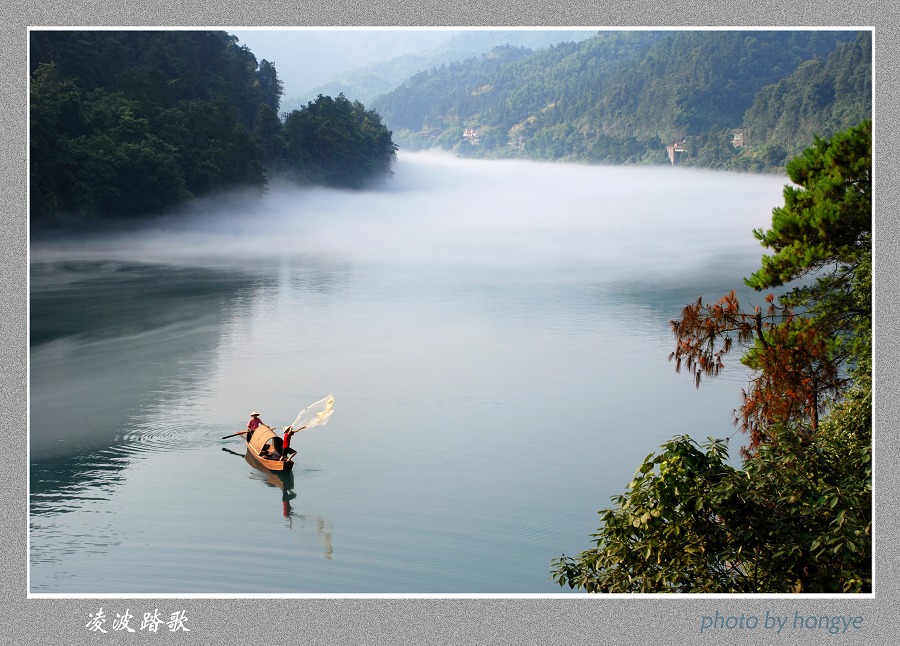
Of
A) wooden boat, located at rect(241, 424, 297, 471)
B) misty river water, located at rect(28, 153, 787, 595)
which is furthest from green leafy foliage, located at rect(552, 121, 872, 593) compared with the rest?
wooden boat, located at rect(241, 424, 297, 471)

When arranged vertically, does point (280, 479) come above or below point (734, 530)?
below

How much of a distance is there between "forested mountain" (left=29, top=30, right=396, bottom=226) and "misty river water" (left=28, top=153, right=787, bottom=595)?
1.26 ft

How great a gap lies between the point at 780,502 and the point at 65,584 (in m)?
2.82

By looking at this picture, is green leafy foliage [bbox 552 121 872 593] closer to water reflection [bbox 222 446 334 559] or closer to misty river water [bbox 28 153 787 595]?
misty river water [bbox 28 153 787 595]

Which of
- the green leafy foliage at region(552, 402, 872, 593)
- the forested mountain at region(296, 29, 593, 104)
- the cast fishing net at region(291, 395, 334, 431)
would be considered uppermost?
the forested mountain at region(296, 29, 593, 104)

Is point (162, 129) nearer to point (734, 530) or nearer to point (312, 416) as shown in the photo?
point (312, 416)

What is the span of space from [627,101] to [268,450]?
859 centimetres

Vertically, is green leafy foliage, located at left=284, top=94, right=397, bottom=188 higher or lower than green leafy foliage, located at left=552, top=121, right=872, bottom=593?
higher

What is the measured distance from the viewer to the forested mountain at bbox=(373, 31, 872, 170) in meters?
10.3

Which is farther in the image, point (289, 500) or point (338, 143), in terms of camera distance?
point (338, 143)

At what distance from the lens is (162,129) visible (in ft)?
44.0

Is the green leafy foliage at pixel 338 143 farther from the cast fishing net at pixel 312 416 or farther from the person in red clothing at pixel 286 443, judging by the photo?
the person in red clothing at pixel 286 443

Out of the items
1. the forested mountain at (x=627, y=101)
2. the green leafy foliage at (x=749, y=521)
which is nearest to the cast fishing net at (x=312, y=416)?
the green leafy foliage at (x=749, y=521)

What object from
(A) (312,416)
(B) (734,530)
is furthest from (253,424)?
(B) (734,530)
